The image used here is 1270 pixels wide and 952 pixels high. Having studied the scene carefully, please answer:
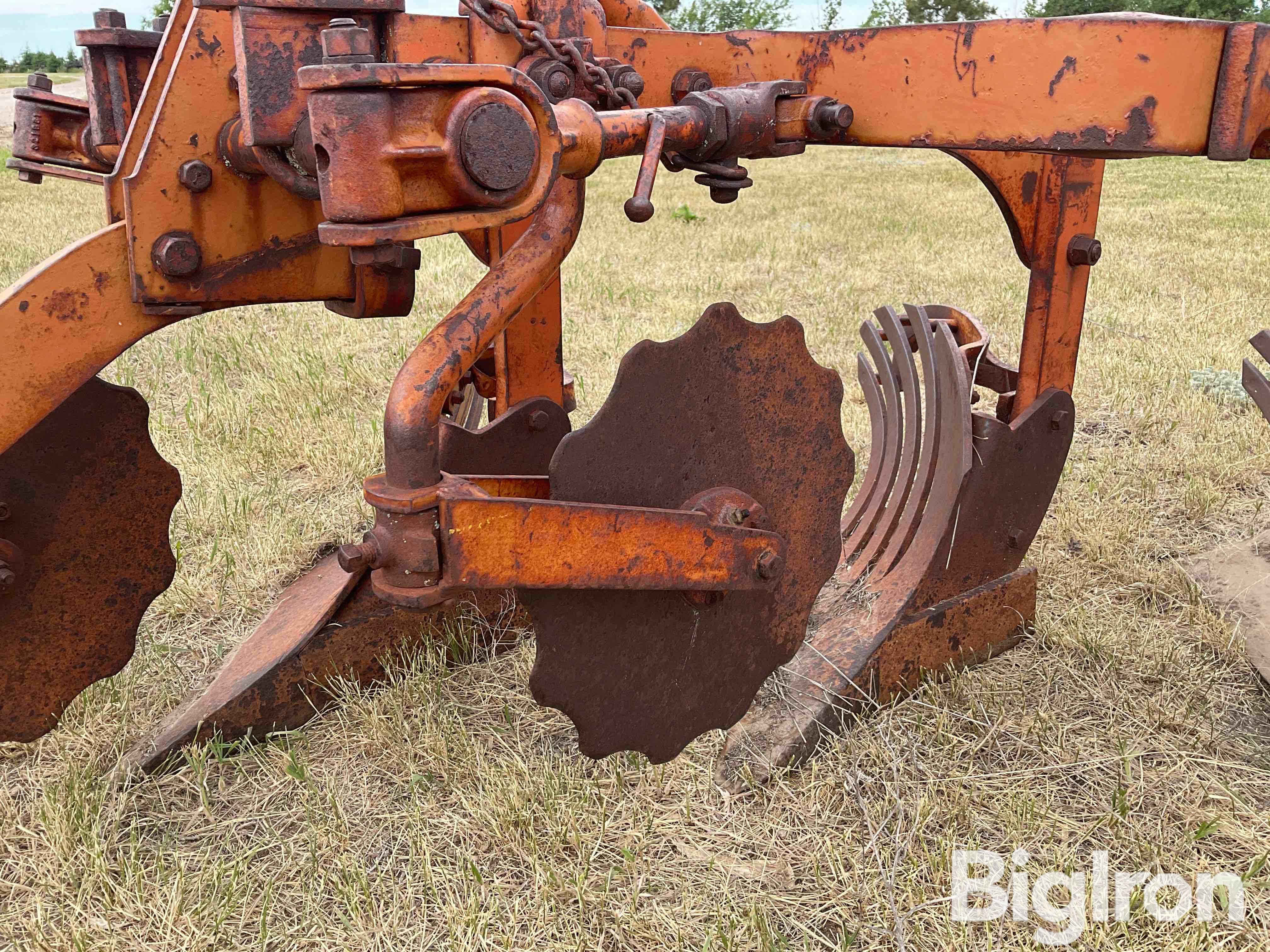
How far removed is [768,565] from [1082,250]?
111 cm

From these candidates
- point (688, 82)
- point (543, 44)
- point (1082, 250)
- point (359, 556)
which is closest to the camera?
point (359, 556)

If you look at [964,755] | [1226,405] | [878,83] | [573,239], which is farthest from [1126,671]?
[1226,405]

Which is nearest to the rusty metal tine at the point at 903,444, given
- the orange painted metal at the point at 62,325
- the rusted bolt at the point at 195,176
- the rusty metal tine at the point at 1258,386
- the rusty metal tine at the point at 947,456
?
the rusty metal tine at the point at 947,456

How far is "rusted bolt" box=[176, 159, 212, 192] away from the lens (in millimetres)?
1581

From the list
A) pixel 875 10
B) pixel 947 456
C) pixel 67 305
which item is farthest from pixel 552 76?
pixel 875 10

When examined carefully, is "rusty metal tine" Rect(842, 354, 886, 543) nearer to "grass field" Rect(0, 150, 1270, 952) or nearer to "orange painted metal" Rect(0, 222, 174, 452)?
"grass field" Rect(0, 150, 1270, 952)

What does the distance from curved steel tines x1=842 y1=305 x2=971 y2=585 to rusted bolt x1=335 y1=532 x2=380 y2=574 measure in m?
1.38

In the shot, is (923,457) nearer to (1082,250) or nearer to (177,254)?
(1082,250)

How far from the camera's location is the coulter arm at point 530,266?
54.7 inches

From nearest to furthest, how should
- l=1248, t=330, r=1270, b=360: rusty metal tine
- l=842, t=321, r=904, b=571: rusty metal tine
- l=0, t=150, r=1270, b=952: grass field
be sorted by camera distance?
l=0, t=150, r=1270, b=952: grass field
l=1248, t=330, r=1270, b=360: rusty metal tine
l=842, t=321, r=904, b=571: rusty metal tine

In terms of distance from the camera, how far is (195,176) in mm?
1587

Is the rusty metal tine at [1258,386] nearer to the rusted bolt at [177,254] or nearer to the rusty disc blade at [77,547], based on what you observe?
the rusted bolt at [177,254]

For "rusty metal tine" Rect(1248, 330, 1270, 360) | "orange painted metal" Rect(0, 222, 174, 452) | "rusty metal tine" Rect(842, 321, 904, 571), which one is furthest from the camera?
"rusty metal tine" Rect(842, 321, 904, 571)

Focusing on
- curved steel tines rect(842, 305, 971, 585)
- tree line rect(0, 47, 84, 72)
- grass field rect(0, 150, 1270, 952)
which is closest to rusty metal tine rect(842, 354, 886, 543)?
curved steel tines rect(842, 305, 971, 585)
